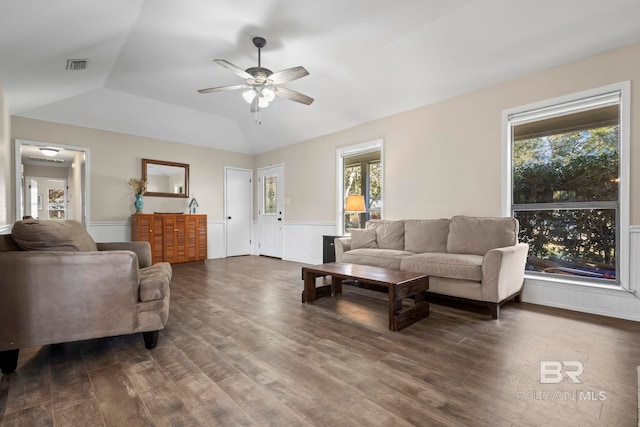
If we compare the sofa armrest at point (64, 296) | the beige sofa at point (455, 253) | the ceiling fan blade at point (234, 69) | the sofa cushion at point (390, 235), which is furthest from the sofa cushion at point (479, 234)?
the sofa armrest at point (64, 296)

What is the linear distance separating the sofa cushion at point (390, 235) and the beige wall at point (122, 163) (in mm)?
4086

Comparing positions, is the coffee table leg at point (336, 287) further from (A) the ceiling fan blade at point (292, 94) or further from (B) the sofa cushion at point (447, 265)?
(A) the ceiling fan blade at point (292, 94)

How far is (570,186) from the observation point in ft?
10.3

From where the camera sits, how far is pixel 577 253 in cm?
312

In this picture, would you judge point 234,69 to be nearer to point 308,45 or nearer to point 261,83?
point 261,83

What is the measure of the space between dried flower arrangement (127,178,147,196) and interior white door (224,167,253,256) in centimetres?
175

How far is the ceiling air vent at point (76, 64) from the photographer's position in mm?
3351

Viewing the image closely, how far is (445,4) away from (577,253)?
289cm

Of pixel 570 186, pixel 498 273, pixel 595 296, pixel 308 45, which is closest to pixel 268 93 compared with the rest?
pixel 308 45

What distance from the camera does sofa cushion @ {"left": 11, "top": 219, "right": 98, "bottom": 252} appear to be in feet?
6.23

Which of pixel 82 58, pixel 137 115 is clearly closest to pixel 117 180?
pixel 137 115

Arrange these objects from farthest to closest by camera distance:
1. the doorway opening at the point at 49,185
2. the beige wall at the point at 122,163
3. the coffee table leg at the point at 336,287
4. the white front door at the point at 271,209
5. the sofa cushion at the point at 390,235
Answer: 1. the doorway opening at the point at 49,185
2. the white front door at the point at 271,209
3. the beige wall at the point at 122,163
4. the sofa cushion at the point at 390,235
5. the coffee table leg at the point at 336,287

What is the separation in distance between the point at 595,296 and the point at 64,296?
443 cm

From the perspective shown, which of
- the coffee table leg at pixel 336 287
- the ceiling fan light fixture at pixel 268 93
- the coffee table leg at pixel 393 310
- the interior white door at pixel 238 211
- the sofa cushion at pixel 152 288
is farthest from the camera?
the interior white door at pixel 238 211
